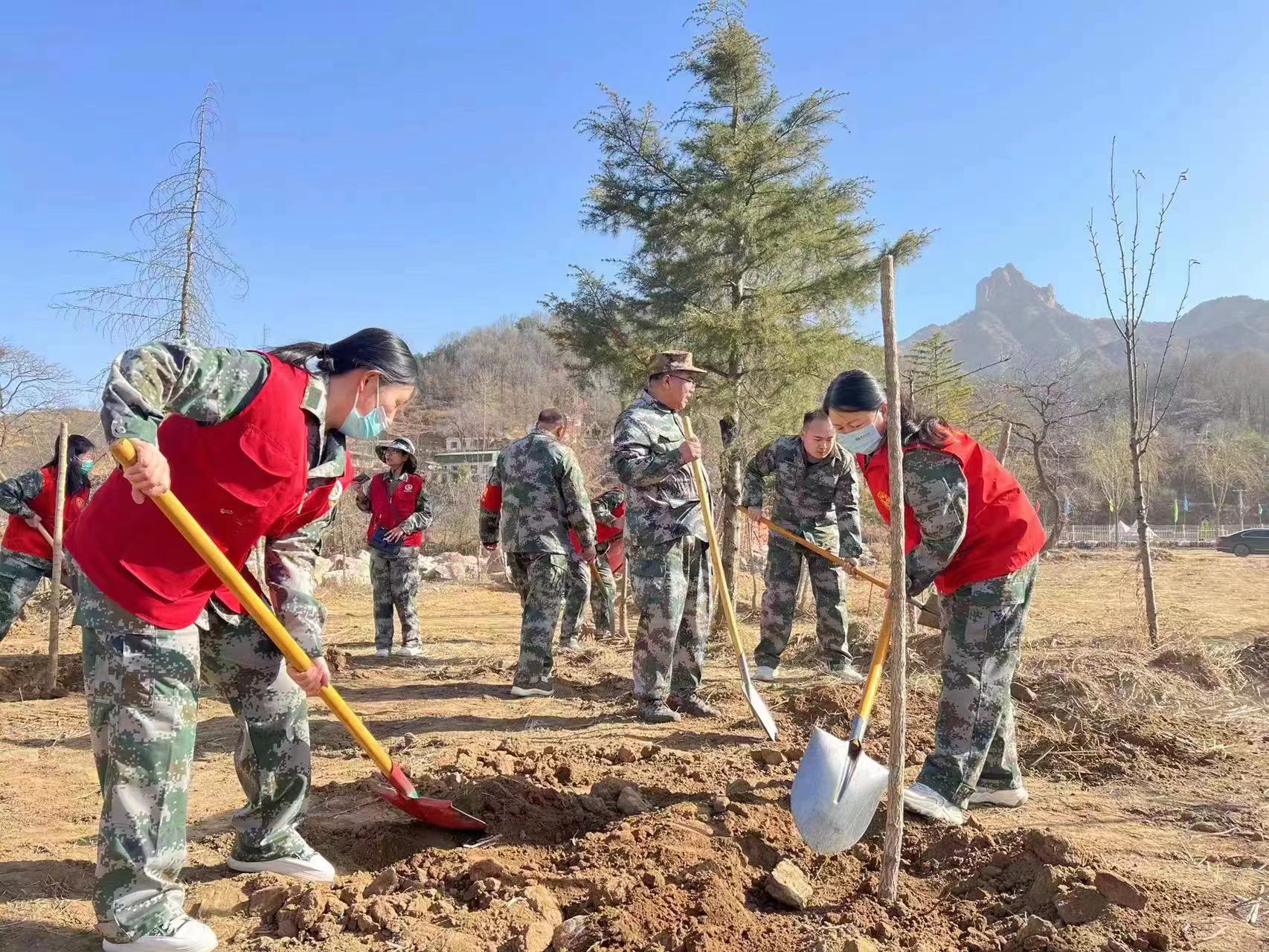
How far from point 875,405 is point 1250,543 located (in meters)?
24.8

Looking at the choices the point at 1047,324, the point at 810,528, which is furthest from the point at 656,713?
the point at 1047,324

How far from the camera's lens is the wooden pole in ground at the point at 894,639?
2547mm

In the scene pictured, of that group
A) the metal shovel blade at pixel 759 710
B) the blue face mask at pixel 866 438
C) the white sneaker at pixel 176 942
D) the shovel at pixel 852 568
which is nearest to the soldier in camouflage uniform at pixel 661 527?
the metal shovel blade at pixel 759 710

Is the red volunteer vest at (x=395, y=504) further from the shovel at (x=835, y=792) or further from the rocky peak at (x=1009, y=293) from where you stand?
the rocky peak at (x=1009, y=293)

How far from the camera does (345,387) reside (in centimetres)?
252

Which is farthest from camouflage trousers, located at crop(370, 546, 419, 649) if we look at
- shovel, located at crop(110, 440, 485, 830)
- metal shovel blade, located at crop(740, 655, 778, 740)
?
shovel, located at crop(110, 440, 485, 830)

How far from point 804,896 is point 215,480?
87.1 inches

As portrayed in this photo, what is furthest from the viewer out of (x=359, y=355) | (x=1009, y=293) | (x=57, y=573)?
(x=1009, y=293)

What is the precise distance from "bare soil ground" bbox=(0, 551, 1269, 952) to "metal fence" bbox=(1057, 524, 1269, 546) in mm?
24519

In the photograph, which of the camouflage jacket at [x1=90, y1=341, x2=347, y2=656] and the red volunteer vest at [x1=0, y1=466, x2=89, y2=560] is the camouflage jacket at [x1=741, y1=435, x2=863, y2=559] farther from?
the red volunteer vest at [x1=0, y1=466, x2=89, y2=560]

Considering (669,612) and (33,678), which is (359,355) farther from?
(33,678)

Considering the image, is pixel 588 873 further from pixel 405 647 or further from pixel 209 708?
pixel 405 647

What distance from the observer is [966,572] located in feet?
10.8

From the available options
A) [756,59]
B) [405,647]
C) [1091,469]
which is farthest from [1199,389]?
[405,647]
